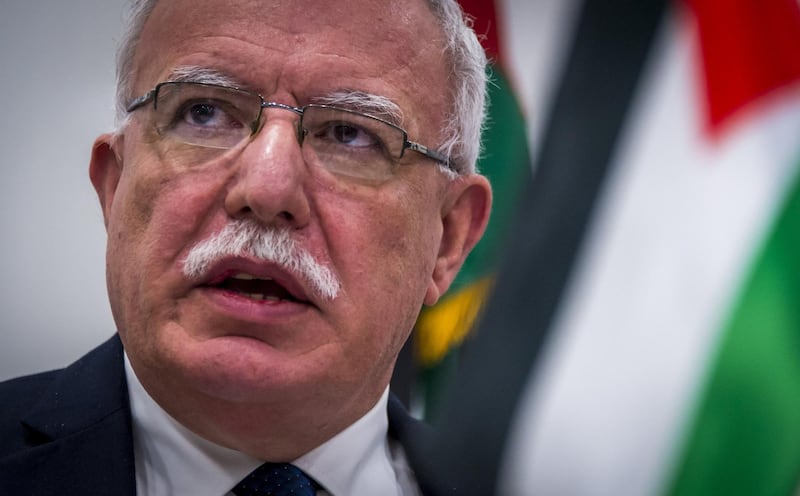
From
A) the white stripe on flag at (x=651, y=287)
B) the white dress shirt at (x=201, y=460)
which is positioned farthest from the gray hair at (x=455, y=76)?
the white stripe on flag at (x=651, y=287)

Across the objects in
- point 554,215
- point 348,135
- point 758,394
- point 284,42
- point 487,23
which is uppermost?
point 487,23

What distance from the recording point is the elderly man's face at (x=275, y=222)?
3.61 ft

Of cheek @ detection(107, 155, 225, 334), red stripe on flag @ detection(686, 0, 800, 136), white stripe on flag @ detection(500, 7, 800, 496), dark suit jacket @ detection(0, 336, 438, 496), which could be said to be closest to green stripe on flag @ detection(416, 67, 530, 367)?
white stripe on flag @ detection(500, 7, 800, 496)

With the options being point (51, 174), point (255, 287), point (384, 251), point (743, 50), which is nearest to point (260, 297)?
point (255, 287)

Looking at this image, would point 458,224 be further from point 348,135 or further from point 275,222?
point 275,222

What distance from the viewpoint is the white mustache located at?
1083 millimetres

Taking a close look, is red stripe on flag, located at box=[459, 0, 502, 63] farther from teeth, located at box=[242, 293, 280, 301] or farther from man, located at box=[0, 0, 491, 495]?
teeth, located at box=[242, 293, 280, 301]

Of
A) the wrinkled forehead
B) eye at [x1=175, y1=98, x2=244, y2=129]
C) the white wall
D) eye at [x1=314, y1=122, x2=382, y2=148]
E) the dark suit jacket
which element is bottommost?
the dark suit jacket

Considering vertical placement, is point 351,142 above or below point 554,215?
above

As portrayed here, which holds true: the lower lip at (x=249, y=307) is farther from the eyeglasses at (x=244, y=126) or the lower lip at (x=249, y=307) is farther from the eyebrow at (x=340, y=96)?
the eyebrow at (x=340, y=96)

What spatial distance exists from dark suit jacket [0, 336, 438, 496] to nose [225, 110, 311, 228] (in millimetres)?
496

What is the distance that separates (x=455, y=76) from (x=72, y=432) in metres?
1.05

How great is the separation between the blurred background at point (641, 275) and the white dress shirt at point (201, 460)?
63cm

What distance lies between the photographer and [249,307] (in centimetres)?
109
